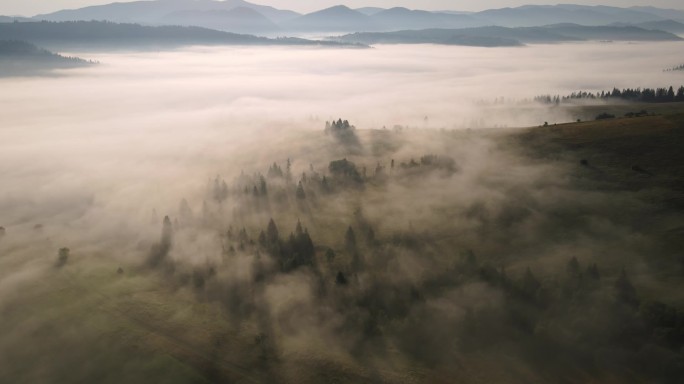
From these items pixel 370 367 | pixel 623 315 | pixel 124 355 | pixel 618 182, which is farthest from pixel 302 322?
pixel 618 182

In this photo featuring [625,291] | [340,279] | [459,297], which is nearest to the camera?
[625,291]

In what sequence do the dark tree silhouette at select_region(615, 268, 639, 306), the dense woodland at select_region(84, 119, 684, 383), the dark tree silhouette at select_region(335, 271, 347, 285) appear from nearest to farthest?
1. the dense woodland at select_region(84, 119, 684, 383)
2. the dark tree silhouette at select_region(615, 268, 639, 306)
3. the dark tree silhouette at select_region(335, 271, 347, 285)

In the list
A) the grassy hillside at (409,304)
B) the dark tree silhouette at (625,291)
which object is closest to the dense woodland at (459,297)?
the dark tree silhouette at (625,291)

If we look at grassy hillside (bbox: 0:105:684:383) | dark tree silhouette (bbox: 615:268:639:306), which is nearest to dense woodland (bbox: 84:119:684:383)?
dark tree silhouette (bbox: 615:268:639:306)

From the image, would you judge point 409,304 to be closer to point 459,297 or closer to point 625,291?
point 459,297

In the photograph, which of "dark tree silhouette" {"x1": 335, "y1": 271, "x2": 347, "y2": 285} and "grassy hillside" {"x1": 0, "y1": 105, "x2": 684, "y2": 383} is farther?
"dark tree silhouette" {"x1": 335, "y1": 271, "x2": 347, "y2": 285}

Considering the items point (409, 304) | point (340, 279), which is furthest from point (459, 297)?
point (340, 279)

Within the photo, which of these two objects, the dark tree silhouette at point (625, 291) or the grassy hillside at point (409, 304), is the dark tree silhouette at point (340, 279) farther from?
the dark tree silhouette at point (625, 291)

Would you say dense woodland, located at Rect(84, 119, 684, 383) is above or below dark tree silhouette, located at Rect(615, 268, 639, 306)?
below

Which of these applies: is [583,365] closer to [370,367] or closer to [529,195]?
[370,367]

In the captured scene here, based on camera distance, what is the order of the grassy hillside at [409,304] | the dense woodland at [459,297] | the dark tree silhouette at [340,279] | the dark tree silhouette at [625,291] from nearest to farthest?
the dense woodland at [459,297]
the grassy hillside at [409,304]
the dark tree silhouette at [625,291]
the dark tree silhouette at [340,279]

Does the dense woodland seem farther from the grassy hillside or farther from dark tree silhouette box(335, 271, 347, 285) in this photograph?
the grassy hillside
